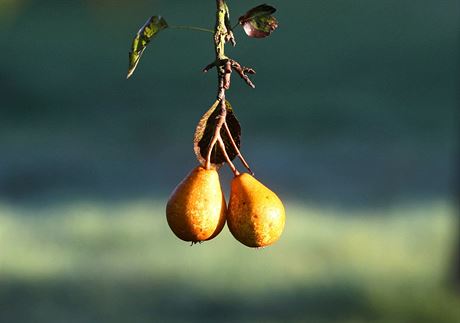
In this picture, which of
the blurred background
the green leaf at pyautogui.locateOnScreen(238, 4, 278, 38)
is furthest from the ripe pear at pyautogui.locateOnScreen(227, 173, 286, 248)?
the blurred background

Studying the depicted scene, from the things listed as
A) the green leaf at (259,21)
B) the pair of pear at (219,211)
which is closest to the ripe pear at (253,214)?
the pair of pear at (219,211)

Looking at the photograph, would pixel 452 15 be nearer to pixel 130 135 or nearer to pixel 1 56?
pixel 130 135

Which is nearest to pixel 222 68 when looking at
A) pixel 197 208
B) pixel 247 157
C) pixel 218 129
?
pixel 218 129

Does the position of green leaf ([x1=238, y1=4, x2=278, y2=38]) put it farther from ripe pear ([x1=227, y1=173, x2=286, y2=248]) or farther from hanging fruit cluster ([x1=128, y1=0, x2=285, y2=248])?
ripe pear ([x1=227, y1=173, x2=286, y2=248])

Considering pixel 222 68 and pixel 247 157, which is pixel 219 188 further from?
pixel 247 157

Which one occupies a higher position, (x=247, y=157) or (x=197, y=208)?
(x=247, y=157)

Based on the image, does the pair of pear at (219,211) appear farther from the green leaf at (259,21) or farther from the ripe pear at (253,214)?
the green leaf at (259,21)

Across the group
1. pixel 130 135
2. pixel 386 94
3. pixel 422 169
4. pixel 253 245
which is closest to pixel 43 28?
pixel 130 135
